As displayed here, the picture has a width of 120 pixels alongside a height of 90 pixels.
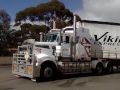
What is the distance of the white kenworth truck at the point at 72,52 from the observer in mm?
19234

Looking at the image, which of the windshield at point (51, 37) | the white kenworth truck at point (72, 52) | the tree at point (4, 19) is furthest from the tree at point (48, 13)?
the windshield at point (51, 37)

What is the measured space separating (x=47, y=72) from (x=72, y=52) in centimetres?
280

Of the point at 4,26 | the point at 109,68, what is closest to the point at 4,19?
the point at 4,26

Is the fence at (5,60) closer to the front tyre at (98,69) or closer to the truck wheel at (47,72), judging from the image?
the front tyre at (98,69)

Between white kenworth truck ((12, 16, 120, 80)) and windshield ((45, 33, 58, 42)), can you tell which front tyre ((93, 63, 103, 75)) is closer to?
white kenworth truck ((12, 16, 120, 80))

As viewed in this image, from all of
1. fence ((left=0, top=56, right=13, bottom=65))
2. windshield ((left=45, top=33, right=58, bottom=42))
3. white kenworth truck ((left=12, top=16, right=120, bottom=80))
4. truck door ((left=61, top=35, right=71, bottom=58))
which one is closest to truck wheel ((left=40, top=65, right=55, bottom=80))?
white kenworth truck ((left=12, top=16, right=120, bottom=80))

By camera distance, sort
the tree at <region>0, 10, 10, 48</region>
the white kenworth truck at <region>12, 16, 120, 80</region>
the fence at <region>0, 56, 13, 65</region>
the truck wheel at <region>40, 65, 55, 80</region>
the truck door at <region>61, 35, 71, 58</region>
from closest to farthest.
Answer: the truck wheel at <region>40, 65, 55, 80</region> → the white kenworth truck at <region>12, 16, 120, 80</region> → the truck door at <region>61, 35, 71, 58</region> → the fence at <region>0, 56, 13, 65</region> → the tree at <region>0, 10, 10, 48</region>

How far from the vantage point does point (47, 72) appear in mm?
19234

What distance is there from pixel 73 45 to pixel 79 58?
1041 millimetres

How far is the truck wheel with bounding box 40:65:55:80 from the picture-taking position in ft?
62.7

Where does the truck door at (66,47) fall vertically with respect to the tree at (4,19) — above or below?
below

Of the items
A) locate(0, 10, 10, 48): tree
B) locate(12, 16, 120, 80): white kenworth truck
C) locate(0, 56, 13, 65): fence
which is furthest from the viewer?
locate(0, 10, 10, 48): tree

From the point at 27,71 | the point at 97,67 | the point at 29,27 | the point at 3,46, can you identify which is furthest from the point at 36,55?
the point at 29,27

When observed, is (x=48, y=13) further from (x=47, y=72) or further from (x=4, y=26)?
(x=47, y=72)
